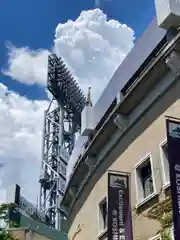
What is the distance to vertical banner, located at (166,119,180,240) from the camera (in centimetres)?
1263

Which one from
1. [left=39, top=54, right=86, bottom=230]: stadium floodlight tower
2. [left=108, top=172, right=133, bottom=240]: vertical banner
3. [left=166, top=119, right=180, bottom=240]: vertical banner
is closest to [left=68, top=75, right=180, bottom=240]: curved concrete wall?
[left=108, top=172, right=133, bottom=240]: vertical banner

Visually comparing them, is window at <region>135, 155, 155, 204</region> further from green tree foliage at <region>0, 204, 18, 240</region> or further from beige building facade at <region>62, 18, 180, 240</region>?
green tree foliage at <region>0, 204, 18, 240</region>

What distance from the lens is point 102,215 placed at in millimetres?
21062

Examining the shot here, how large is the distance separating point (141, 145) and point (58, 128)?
62658mm

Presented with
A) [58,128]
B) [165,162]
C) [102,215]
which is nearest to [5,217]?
[102,215]

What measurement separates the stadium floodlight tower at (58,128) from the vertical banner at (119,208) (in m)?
55.9

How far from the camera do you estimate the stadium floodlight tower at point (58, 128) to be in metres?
74.8

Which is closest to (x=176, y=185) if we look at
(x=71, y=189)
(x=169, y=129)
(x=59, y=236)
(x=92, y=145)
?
(x=169, y=129)

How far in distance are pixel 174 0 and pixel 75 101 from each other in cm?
6582

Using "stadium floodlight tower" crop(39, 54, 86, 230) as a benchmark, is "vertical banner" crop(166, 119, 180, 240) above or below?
below

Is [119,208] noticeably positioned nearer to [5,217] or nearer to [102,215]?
[102,215]

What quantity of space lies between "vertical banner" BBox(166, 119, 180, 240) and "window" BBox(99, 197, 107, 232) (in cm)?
767

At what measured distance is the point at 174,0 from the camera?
54.9 ft

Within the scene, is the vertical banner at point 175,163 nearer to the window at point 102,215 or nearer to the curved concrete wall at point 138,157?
the curved concrete wall at point 138,157
